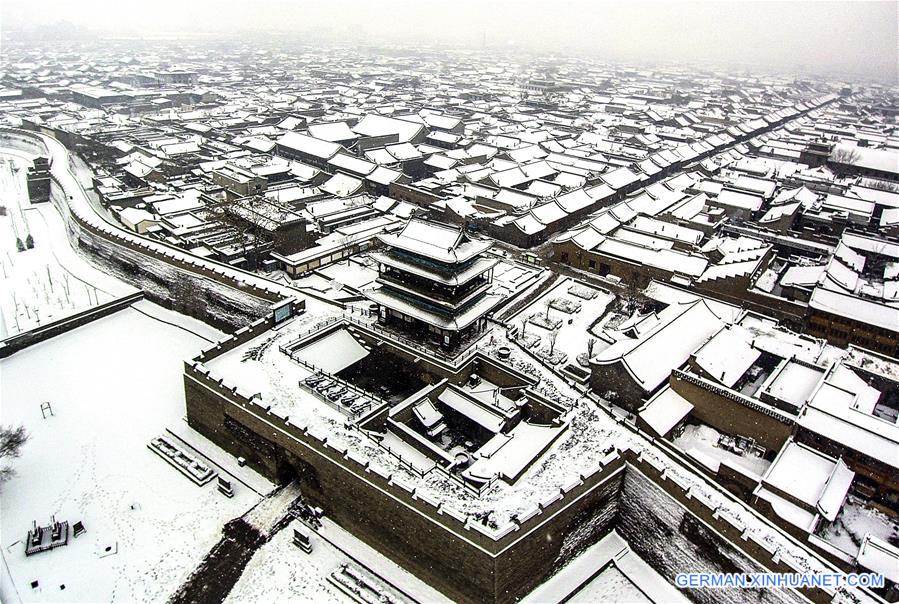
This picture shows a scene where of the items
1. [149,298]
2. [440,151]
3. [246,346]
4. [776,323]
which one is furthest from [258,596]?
[440,151]

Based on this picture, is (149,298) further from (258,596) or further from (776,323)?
(776,323)

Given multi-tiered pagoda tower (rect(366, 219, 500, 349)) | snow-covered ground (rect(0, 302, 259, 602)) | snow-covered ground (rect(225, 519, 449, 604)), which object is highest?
multi-tiered pagoda tower (rect(366, 219, 500, 349))

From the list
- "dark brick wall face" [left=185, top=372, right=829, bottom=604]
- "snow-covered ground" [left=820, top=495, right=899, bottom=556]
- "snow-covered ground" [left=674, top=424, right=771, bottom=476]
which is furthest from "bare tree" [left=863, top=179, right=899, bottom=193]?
"dark brick wall face" [left=185, top=372, right=829, bottom=604]

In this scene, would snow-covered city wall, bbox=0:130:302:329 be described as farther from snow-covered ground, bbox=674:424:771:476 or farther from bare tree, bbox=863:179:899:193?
bare tree, bbox=863:179:899:193

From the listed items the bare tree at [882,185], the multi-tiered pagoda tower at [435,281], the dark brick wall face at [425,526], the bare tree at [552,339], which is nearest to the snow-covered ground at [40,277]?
the dark brick wall face at [425,526]

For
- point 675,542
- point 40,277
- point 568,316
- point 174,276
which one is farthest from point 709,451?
point 40,277

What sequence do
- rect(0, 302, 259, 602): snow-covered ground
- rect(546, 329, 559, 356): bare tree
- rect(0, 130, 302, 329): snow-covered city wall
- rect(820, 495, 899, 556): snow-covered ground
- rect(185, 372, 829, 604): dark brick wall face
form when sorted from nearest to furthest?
1. rect(185, 372, 829, 604): dark brick wall face
2. rect(0, 302, 259, 602): snow-covered ground
3. rect(820, 495, 899, 556): snow-covered ground
4. rect(546, 329, 559, 356): bare tree
5. rect(0, 130, 302, 329): snow-covered city wall

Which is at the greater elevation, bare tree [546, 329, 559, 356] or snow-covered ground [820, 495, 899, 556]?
bare tree [546, 329, 559, 356]

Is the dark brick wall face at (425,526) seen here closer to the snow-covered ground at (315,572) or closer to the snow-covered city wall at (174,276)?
the snow-covered ground at (315,572)
